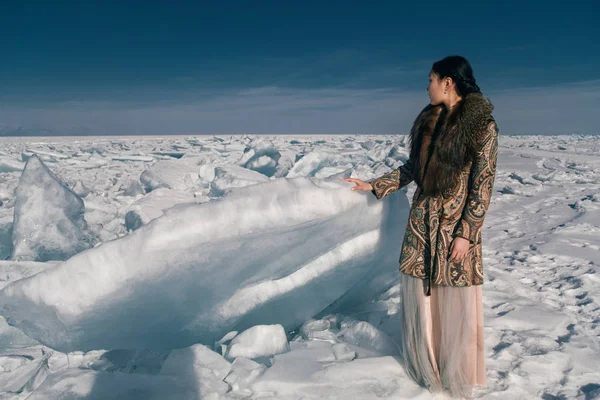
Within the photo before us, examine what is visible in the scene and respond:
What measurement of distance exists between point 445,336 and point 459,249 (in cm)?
39

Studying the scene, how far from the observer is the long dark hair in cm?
174

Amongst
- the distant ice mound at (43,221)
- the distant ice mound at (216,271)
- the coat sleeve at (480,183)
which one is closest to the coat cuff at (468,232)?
the coat sleeve at (480,183)

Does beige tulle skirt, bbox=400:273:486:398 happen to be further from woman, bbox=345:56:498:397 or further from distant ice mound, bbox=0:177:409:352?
distant ice mound, bbox=0:177:409:352

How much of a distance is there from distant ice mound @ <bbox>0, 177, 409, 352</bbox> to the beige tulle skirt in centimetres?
59

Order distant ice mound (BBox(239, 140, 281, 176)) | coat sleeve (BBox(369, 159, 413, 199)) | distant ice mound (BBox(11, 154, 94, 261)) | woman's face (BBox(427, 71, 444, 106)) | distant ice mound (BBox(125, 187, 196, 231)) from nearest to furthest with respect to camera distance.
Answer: woman's face (BBox(427, 71, 444, 106))
coat sleeve (BBox(369, 159, 413, 199))
distant ice mound (BBox(11, 154, 94, 261))
distant ice mound (BBox(125, 187, 196, 231))
distant ice mound (BBox(239, 140, 281, 176))

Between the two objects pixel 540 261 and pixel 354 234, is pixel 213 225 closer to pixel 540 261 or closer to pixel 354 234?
pixel 354 234

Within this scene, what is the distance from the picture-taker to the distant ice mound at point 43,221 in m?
4.33

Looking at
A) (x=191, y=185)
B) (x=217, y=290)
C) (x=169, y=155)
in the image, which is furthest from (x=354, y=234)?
(x=169, y=155)

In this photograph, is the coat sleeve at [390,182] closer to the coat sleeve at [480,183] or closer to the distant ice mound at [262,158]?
the coat sleeve at [480,183]

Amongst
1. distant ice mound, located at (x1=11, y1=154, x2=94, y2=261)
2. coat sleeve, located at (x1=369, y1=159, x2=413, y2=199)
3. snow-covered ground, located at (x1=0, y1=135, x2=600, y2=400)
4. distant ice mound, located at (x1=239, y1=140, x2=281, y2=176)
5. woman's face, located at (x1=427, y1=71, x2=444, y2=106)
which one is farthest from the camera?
distant ice mound, located at (x1=239, y1=140, x2=281, y2=176)

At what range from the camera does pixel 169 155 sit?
17562 millimetres

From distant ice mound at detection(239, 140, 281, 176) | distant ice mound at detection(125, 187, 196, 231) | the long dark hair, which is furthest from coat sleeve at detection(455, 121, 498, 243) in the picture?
distant ice mound at detection(239, 140, 281, 176)

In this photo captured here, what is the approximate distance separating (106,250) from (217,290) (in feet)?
1.94

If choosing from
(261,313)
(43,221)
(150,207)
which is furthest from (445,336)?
(150,207)
